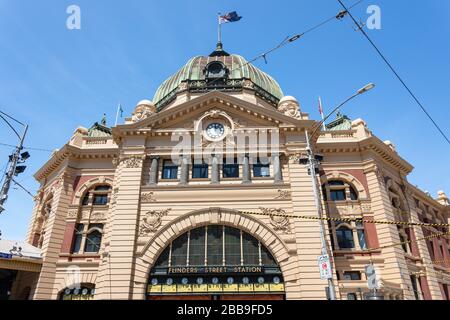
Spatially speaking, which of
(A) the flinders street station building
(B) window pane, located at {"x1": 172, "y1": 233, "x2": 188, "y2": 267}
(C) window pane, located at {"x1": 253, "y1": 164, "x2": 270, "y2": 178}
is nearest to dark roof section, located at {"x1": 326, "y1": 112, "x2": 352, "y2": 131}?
(A) the flinders street station building

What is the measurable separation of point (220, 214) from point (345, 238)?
11732 millimetres

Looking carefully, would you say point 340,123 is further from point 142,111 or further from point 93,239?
point 93,239

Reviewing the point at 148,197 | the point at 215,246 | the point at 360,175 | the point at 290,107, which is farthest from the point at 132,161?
the point at 360,175

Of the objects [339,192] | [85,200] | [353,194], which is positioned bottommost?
[353,194]

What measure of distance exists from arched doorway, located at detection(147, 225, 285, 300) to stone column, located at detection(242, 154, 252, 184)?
4304 millimetres

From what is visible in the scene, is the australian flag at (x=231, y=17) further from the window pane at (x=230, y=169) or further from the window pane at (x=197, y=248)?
the window pane at (x=197, y=248)

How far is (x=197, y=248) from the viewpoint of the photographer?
25.7 metres

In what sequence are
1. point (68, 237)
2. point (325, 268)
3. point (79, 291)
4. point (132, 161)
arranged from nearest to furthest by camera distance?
point (325, 268), point (79, 291), point (132, 161), point (68, 237)

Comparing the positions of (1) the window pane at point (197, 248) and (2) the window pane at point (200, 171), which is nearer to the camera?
(1) the window pane at point (197, 248)

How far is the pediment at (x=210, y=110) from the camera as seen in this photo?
29.5 m

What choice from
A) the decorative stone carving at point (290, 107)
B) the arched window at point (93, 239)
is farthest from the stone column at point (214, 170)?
the arched window at point (93, 239)

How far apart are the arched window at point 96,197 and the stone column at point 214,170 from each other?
11.5 metres
